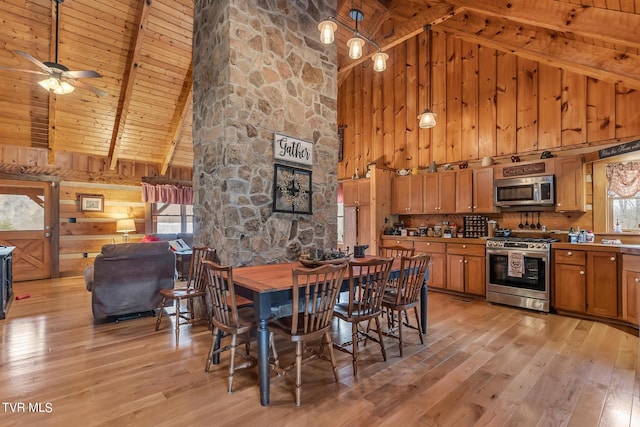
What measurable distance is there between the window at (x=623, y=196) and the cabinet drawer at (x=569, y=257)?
2.40 feet

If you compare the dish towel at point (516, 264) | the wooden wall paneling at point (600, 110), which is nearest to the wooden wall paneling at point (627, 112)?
the wooden wall paneling at point (600, 110)

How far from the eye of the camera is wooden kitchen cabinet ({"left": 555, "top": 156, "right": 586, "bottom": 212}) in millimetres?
4336

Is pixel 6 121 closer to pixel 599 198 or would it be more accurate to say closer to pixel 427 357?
pixel 427 357

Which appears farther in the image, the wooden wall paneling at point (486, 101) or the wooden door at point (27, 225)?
the wooden door at point (27, 225)

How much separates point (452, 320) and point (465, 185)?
8.13 ft

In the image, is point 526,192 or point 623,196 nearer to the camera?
point 623,196

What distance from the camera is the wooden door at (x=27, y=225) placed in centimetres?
630

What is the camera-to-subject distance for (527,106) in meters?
5.02

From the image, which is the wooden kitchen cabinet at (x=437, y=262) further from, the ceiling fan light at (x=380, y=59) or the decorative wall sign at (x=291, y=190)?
the ceiling fan light at (x=380, y=59)

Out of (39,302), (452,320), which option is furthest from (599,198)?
(39,302)

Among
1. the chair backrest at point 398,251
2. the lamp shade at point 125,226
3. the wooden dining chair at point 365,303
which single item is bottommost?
the wooden dining chair at point 365,303

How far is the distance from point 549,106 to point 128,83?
23.9 ft

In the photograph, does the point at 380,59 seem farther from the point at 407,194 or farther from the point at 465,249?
the point at 465,249

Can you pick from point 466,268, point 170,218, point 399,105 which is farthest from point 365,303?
point 170,218
